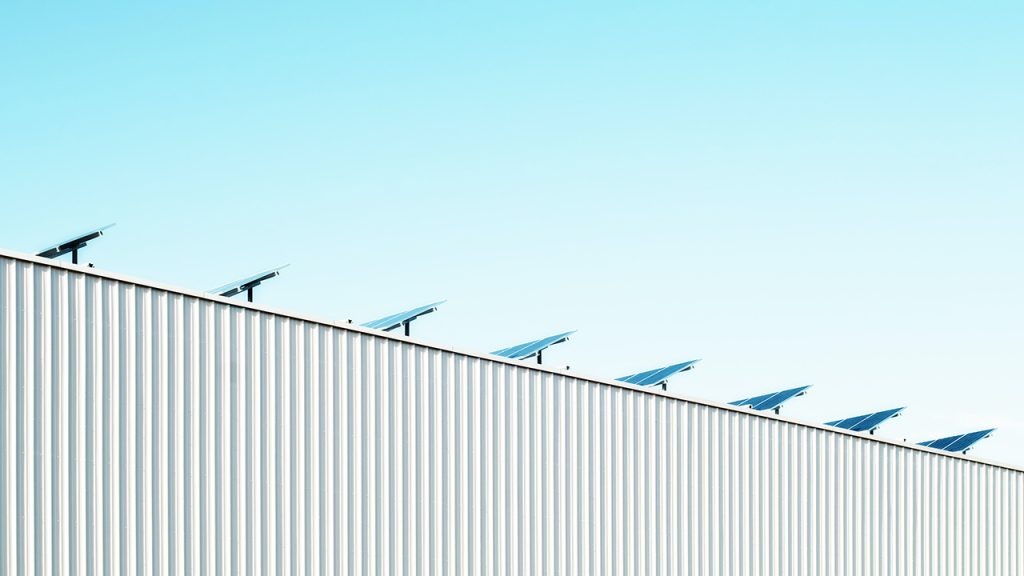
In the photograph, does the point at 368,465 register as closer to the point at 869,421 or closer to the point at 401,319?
the point at 401,319

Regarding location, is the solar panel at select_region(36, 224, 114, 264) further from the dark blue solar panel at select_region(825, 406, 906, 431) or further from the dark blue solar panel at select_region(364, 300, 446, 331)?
the dark blue solar panel at select_region(825, 406, 906, 431)

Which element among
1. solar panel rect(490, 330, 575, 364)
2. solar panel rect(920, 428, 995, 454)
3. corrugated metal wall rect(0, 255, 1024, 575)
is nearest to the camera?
corrugated metal wall rect(0, 255, 1024, 575)

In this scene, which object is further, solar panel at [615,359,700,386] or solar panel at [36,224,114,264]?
solar panel at [615,359,700,386]

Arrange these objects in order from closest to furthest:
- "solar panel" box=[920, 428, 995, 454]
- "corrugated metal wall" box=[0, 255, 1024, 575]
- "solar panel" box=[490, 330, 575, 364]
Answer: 1. "corrugated metal wall" box=[0, 255, 1024, 575]
2. "solar panel" box=[490, 330, 575, 364]
3. "solar panel" box=[920, 428, 995, 454]

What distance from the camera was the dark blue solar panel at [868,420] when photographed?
2442 cm

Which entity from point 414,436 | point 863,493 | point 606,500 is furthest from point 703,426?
point 414,436

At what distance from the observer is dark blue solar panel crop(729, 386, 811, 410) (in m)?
23.2

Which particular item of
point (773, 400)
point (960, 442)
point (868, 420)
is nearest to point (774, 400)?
point (773, 400)

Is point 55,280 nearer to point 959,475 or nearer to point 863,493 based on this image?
point 863,493

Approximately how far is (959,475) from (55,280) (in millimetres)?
18124

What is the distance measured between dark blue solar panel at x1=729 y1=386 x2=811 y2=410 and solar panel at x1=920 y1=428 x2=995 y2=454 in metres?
3.94

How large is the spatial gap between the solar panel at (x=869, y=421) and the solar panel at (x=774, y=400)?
54.2 inches

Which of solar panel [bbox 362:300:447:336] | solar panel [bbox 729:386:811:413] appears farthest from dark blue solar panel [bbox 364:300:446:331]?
solar panel [bbox 729:386:811:413]

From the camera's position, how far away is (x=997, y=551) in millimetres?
25500
